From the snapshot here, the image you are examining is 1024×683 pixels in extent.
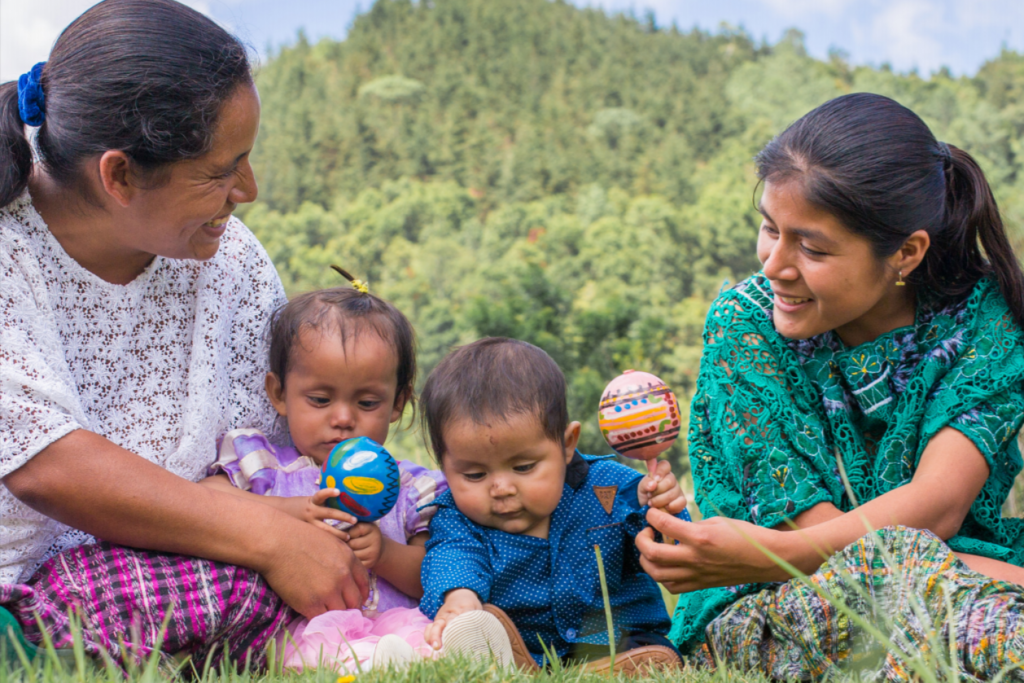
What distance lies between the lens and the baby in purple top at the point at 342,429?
260 centimetres

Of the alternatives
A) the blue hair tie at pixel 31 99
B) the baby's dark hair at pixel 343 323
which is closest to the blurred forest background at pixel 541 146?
the baby's dark hair at pixel 343 323

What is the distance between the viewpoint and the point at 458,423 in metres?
2.58

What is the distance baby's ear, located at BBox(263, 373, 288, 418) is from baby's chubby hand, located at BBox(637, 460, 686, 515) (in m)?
1.16

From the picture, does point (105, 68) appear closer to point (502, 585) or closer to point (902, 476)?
point (502, 585)

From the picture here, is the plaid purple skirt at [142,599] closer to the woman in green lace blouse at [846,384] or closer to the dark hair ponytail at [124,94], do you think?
the dark hair ponytail at [124,94]

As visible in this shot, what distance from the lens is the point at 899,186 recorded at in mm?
2545

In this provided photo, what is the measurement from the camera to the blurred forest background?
102ft

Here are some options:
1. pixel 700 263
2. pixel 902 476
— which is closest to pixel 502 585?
pixel 902 476

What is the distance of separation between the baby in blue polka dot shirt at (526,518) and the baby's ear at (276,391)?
49cm

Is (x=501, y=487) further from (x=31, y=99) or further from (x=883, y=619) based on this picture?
(x=31, y=99)

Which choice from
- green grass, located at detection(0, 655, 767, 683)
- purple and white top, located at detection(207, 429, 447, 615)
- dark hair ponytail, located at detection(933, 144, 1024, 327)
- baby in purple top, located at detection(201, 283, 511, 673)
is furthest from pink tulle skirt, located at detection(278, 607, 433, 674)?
dark hair ponytail, located at detection(933, 144, 1024, 327)

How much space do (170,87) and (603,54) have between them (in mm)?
48748

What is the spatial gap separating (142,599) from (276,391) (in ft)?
2.67

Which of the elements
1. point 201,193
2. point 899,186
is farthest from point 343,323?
point 899,186
